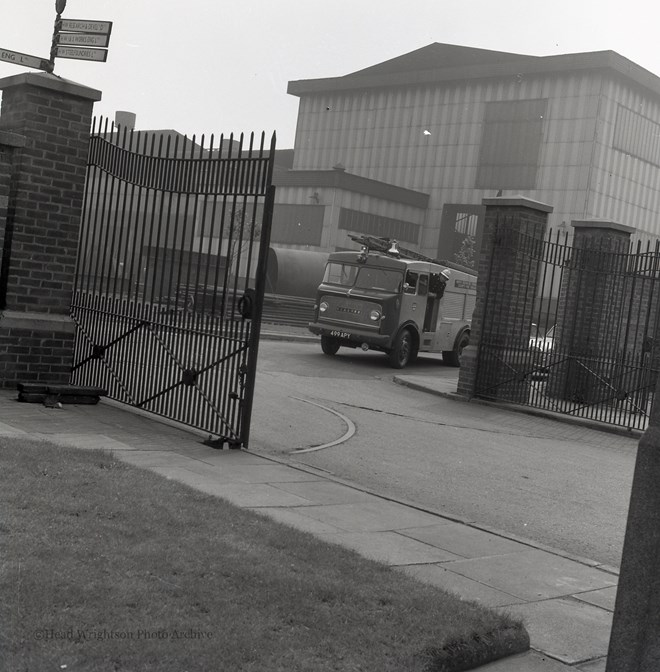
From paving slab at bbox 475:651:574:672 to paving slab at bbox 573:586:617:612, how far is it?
108 centimetres

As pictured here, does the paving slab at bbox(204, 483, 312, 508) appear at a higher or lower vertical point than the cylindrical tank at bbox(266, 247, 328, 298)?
lower

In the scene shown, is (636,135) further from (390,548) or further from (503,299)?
(390,548)

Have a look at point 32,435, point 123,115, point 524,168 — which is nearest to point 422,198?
point 524,168

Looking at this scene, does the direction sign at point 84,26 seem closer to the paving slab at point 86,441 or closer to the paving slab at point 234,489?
the paving slab at point 86,441

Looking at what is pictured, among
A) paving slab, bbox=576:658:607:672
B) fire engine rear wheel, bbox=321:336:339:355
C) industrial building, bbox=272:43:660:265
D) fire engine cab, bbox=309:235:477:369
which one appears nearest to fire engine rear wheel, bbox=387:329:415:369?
fire engine cab, bbox=309:235:477:369

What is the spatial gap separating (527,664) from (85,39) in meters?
7.73

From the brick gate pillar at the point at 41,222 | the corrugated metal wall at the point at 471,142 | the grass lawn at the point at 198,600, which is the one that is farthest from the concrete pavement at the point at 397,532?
the corrugated metal wall at the point at 471,142

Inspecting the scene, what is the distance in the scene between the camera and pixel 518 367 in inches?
644

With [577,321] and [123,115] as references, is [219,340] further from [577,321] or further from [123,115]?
[123,115]

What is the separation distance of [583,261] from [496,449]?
20.5 ft

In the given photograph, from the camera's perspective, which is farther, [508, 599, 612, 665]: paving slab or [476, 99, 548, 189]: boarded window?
[476, 99, 548, 189]: boarded window

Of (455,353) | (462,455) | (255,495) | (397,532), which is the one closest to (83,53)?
(255,495)

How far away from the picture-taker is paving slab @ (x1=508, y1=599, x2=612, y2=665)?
4.57 m

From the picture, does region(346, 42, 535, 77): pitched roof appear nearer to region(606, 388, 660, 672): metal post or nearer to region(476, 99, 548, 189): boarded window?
region(476, 99, 548, 189): boarded window
